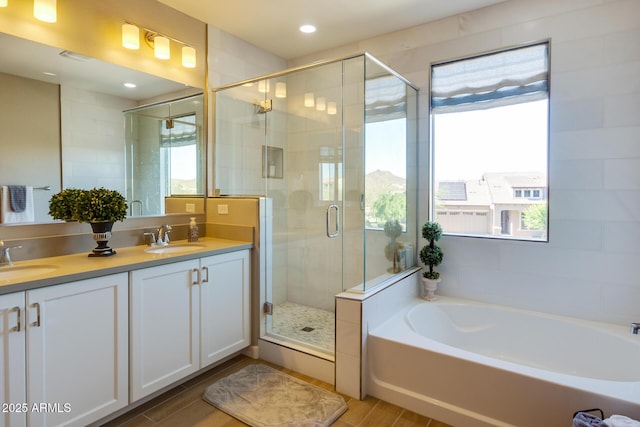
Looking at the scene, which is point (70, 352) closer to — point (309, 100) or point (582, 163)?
point (309, 100)

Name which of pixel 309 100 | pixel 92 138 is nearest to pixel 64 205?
pixel 92 138

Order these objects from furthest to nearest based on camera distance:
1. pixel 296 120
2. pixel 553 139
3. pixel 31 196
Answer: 1. pixel 296 120
2. pixel 553 139
3. pixel 31 196

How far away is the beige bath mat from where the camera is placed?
1954mm

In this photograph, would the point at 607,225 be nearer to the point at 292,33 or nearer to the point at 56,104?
the point at 292,33

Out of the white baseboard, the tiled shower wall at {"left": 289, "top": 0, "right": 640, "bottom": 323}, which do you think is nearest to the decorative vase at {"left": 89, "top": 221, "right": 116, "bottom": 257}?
the white baseboard

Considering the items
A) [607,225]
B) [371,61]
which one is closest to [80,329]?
[371,61]

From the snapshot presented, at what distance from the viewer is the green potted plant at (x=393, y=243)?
2.70 m

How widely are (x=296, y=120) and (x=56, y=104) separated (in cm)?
189

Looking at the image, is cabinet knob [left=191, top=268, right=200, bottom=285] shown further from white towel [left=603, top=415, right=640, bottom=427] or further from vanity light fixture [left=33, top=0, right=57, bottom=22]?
white towel [left=603, top=415, right=640, bottom=427]

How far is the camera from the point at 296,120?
11.1 feet

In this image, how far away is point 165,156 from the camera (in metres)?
2.78

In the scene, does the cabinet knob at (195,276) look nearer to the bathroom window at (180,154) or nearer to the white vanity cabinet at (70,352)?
the white vanity cabinet at (70,352)

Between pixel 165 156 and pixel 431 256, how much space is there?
7.60 feet

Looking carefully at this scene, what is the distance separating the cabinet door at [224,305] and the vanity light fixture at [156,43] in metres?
1.59
